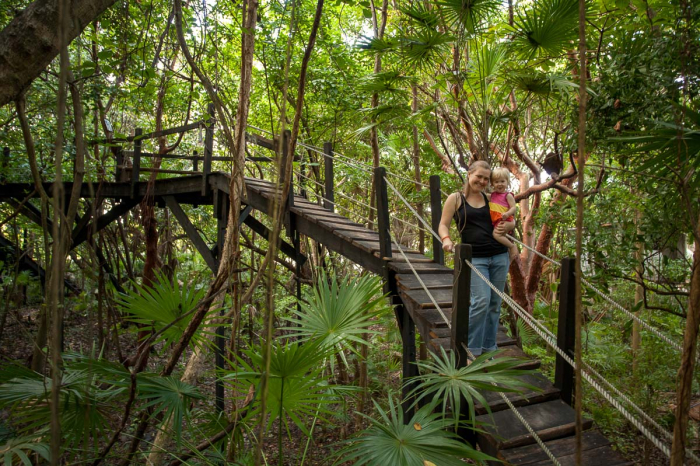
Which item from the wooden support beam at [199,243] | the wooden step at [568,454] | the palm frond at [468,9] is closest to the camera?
the wooden step at [568,454]

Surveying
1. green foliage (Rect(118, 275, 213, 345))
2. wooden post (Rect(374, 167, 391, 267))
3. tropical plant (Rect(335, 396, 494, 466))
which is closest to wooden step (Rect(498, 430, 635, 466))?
tropical plant (Rect(335, 396, 494, 466))

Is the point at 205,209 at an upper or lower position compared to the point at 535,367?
upper

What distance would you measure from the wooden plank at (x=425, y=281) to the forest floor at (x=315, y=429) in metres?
0.98

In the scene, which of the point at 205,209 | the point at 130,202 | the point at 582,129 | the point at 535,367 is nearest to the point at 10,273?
the point at 130,202

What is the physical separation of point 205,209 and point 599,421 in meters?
6.85

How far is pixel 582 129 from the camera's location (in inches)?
30.4

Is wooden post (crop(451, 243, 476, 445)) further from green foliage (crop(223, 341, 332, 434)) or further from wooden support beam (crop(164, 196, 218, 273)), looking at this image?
wooden support beam (crop(164, 196, 218, 273))

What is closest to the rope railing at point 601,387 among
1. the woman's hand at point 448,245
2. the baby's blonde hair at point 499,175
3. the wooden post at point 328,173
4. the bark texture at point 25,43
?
the woman's hand at point 448,245

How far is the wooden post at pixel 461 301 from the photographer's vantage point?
2.21 m

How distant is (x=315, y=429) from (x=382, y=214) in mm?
3926

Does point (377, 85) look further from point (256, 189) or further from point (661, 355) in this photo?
point (661, 355)

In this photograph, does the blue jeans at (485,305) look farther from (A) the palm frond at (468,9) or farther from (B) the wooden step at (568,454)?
(A) the palm frond at (468,9)

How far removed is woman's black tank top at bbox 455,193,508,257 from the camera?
9.56 ft

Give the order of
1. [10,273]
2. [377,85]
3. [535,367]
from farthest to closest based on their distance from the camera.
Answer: [10,273] → [377,85] → [535,367]
